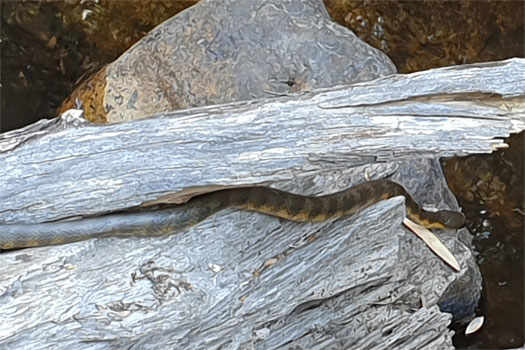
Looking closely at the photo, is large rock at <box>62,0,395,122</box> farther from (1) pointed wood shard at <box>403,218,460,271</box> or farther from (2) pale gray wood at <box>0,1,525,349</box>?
(2) pale gray wood at <box>0,1,525,349</box>

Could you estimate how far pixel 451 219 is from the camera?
300 cm

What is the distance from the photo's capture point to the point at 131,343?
1886 mm

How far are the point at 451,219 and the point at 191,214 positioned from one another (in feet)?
4.40

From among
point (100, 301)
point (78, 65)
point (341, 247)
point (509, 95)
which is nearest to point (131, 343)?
point (100, 301)

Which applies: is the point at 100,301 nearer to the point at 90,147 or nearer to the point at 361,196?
the point at 90,147

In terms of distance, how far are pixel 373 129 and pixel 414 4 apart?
1.92m

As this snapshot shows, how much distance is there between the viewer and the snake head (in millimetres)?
2969

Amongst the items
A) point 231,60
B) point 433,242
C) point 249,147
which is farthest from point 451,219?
point 249,147

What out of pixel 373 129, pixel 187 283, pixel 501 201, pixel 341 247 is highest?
pixel 373 129

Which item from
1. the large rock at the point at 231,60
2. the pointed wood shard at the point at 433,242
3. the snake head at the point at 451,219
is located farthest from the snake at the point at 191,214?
the large rock at the point at 231,60

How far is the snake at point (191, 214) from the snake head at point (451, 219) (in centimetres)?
65

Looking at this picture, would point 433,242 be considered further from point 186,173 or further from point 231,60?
point 186,173

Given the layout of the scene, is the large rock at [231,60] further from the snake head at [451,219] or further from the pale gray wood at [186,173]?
the pale gray wood at [186,173]

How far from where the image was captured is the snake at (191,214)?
6.37ft
